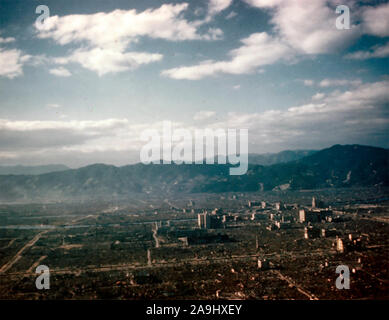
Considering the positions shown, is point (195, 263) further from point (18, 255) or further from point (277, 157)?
point (277, 157)

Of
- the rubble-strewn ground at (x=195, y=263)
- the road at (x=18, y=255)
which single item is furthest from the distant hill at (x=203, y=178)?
the rubble-strewn ground at (x=195, y=263)

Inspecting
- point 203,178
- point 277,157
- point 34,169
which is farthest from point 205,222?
point 34,169

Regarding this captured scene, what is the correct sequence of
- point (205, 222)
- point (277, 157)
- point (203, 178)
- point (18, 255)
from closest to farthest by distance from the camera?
point (18, 255) → point (205, 222) → point (203, 178) → point (277, 157)

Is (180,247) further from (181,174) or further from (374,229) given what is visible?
(181,174)

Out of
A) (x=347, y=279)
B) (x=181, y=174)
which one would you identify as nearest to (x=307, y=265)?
(x=347, y=279)

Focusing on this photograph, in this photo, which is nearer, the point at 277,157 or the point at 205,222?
the point at 205,222

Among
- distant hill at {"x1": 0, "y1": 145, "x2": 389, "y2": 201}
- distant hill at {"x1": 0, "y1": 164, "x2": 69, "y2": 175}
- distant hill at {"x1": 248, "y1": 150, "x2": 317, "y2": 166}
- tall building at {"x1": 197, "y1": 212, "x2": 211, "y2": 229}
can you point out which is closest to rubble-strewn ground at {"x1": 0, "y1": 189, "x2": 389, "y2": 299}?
tall building at {"x1": 197, "y1": 212, "x2": 211, "y2": 229}

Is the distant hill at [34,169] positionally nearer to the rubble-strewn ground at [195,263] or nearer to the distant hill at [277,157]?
the distant hill at [277,157]

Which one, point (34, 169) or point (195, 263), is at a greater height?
point (34, 169)
